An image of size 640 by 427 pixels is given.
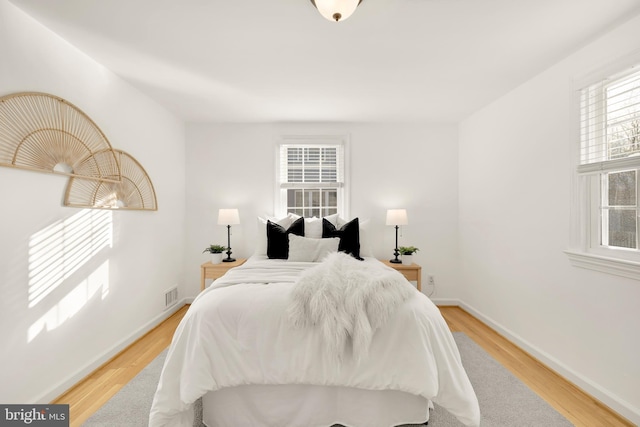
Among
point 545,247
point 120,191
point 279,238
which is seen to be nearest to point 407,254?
point 545,247

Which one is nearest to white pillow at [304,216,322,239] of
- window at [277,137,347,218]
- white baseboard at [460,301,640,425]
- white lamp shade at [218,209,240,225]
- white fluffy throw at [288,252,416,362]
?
window at [277,137,347,218]

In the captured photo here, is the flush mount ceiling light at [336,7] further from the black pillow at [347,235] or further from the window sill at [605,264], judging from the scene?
the window sill at [605,264]

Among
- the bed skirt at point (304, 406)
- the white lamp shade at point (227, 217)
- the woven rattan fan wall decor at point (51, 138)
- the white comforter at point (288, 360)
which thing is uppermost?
the woven rattan fan wall decor at point (51, 138)

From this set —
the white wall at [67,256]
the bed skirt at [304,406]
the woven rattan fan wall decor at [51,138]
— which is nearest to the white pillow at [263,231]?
the white wall at [67,256]

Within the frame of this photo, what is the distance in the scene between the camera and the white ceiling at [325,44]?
1.78m

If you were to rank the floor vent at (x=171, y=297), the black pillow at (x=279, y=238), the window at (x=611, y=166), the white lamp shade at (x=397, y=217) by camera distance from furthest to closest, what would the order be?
the white lamp shade at (x=397, y=217) < the floor vent at (x=171, y=297) < the black pillow at (x=279, y=238) < the window at (x=611, y=166)

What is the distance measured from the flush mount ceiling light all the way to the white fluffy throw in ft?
4.86

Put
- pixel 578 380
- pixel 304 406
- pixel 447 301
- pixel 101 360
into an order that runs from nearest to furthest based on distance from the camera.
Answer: pixel 304 406 < pixel 578 380 < pixel 101 360 < pixel 447 301

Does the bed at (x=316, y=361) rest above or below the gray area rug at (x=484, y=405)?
above

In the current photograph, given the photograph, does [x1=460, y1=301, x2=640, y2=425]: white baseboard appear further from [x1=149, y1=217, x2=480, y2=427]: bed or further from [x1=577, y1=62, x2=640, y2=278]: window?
[x1=149, y1=217, x2=480, y2=427]: bed

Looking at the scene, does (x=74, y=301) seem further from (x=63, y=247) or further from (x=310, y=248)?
(x=310, y=248)

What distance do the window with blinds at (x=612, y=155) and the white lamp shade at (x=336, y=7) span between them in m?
1.84

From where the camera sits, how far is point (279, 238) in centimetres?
328

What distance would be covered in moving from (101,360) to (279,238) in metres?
1.84
